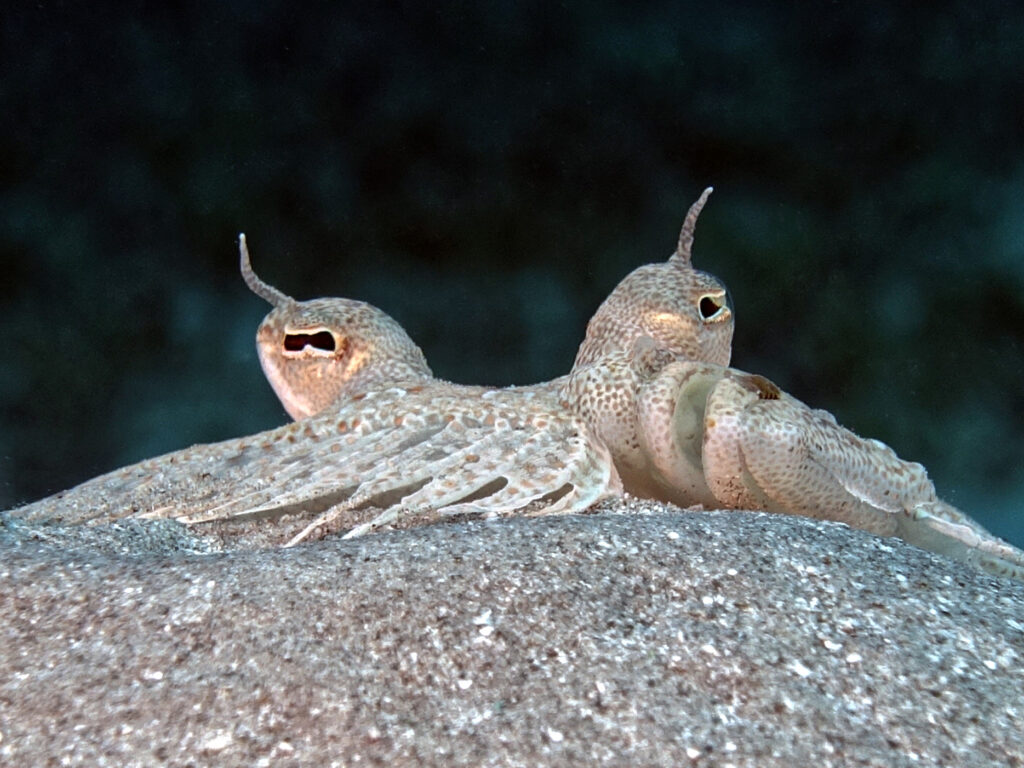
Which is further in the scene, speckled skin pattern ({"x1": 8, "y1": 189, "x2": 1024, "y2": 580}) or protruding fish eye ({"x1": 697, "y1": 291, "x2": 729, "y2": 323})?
protruding fish eye ({"x1": 697, "y1": 291, "x2": 729, "y2": 323})

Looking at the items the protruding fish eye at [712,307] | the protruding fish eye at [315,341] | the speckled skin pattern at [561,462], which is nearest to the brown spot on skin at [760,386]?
the speckled skin pattern at [561,462]

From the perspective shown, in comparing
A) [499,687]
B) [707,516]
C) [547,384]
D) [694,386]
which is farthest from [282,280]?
[499,687]

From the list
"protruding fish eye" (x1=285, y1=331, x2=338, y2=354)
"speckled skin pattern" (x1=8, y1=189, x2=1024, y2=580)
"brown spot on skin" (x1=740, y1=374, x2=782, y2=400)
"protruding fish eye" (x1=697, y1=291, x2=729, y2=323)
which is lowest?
"speckled skin pattern" (x1=8, y1=189, x2=1024, y2=580)

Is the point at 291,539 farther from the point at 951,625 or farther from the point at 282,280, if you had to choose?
the point at 282,280

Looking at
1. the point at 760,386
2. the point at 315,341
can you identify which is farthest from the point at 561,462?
the point at 315,341

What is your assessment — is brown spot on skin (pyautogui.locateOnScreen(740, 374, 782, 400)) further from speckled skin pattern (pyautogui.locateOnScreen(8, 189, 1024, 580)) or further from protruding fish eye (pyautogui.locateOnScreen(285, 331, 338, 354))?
protruding fish eye (pyautogui.locateOnScreen(285, 331, 338, 354))

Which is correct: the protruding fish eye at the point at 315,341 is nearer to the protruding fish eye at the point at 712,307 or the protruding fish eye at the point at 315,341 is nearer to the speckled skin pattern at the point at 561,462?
the speckled skin pattern at the point at 561,462

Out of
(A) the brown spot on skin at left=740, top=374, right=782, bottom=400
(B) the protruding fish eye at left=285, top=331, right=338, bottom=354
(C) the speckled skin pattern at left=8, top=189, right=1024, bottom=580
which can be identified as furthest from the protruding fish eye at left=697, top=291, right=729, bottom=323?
(B) the protruding fish eye at left=285, top=331, right=338, bottom=354
